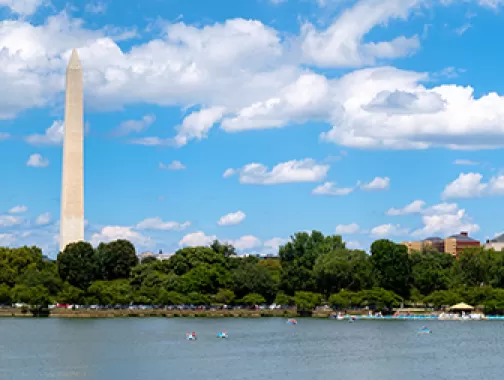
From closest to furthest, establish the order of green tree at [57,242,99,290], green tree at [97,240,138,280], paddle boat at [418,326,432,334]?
paddle boat at [418,326,432,334]
green tree at [57,242,99,290]
green tree at [97,240,138,280]

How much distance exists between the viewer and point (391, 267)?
139875 mm

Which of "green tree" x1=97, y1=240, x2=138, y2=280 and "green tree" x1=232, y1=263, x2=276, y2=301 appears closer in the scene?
"green tree" x1=232, y1=263, x2=276, y2=301

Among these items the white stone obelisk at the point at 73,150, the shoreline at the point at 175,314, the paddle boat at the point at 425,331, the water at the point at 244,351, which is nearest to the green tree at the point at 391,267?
the shoreline at the point at 175,314

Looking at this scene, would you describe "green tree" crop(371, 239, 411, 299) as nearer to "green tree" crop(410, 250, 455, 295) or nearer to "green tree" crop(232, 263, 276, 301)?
"green tree" crop(410, 250, 455, 295)

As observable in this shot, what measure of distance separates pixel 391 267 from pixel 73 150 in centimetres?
4829

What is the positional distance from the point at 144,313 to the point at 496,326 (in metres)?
46.1

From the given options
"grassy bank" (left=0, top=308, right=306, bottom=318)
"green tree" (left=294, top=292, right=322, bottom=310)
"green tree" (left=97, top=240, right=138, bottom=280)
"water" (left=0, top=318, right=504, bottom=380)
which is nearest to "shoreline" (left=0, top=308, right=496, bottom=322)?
"grassy bank" (left=0, top=308, right=306, bottom=318)

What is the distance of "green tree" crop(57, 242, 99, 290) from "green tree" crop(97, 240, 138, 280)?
959 centimetres

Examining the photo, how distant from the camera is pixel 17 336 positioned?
98.0 metres

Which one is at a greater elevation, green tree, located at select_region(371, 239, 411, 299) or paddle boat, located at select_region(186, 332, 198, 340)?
green tree, located at select_region(371, 239, 411, 299)

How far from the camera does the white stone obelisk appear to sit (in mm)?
140125

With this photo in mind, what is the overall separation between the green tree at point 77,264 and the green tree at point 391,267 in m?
41.1

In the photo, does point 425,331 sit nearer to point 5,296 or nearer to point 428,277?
point 428,277

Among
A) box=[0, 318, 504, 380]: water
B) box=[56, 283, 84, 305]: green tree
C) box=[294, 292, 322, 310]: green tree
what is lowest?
box=[0, 318, 504, 380]: water
